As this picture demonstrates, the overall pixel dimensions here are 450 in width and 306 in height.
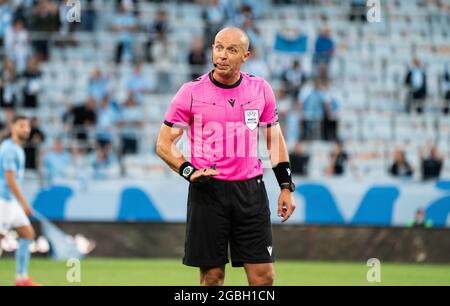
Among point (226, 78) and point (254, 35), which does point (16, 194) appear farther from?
point (254, 35)

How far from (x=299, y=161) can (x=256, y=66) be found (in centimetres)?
296

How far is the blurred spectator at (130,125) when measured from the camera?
19.6 m

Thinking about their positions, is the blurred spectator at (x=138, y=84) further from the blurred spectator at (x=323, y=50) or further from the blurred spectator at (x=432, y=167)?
the blurred spectator at (x=432, y=167)

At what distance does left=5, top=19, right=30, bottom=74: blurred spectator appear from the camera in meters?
21.4

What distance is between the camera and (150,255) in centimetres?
1784

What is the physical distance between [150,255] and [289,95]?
463 centimetres

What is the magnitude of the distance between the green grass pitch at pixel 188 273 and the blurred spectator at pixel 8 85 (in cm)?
400

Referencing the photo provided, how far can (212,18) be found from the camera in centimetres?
2208

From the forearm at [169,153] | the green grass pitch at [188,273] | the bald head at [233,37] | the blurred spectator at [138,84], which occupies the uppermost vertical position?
the bald head at [233,37]

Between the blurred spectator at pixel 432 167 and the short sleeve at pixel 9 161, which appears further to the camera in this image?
the blurred spectator at pixel 432 167

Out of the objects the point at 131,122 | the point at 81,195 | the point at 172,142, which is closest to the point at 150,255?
the point at 81,195

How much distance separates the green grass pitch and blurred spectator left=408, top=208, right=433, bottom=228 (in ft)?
2.50

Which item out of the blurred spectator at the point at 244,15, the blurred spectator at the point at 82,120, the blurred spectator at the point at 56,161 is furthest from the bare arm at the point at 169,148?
the blurred spectator at the point at 244,15

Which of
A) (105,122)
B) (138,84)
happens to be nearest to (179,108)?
(105,122)
